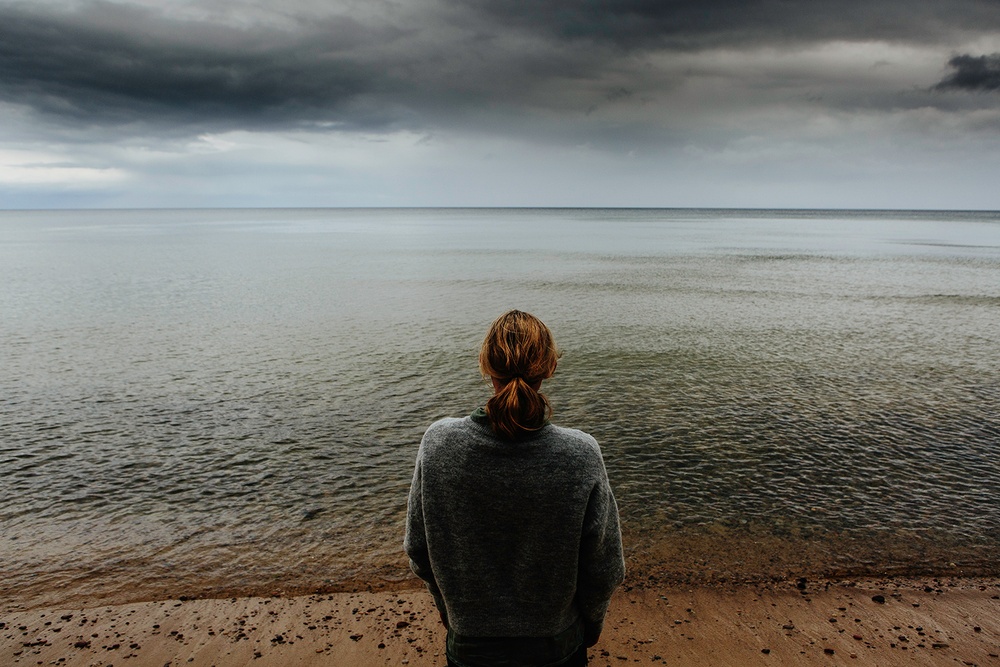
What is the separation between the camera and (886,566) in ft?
22.0

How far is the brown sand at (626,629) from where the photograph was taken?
5172mm

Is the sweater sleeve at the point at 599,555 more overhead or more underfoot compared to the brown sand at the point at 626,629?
more overhead

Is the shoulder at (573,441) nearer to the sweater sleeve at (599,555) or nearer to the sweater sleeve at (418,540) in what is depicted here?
the sweater sleeve at (599,555)

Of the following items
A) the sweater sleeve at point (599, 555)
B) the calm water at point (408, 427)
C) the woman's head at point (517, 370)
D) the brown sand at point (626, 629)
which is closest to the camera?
the woman's head at point (517, 370)

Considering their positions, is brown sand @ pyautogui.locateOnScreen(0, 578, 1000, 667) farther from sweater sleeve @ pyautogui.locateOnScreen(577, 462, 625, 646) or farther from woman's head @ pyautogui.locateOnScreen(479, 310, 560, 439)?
woman's head @ pyautogui.locateOnScreen(479, 310, 560, 439)

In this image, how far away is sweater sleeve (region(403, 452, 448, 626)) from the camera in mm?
2553

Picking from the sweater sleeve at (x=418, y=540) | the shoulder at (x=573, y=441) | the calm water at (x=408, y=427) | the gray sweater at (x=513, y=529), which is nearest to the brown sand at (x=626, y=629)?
the calm water at (x=408, y=427)

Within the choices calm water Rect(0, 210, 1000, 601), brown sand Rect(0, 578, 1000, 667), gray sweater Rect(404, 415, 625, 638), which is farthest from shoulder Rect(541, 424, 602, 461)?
calm water Rect(0, 210, 1000, 601)

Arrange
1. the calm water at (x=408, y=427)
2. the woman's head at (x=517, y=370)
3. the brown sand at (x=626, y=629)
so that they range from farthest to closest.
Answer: the calm water at (x=408, y=427) → the brown sand at (x=626, y=629) → the woman's head at (x=517, y=370)

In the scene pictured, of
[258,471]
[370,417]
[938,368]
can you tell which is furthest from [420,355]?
[938,368]

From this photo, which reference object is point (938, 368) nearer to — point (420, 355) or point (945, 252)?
point (420, 355)

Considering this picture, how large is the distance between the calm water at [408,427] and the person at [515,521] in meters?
4.29

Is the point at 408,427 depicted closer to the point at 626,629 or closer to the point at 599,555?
the point at 626,629

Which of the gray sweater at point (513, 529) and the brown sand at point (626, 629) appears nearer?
the gray sweater at point (513, 529)
